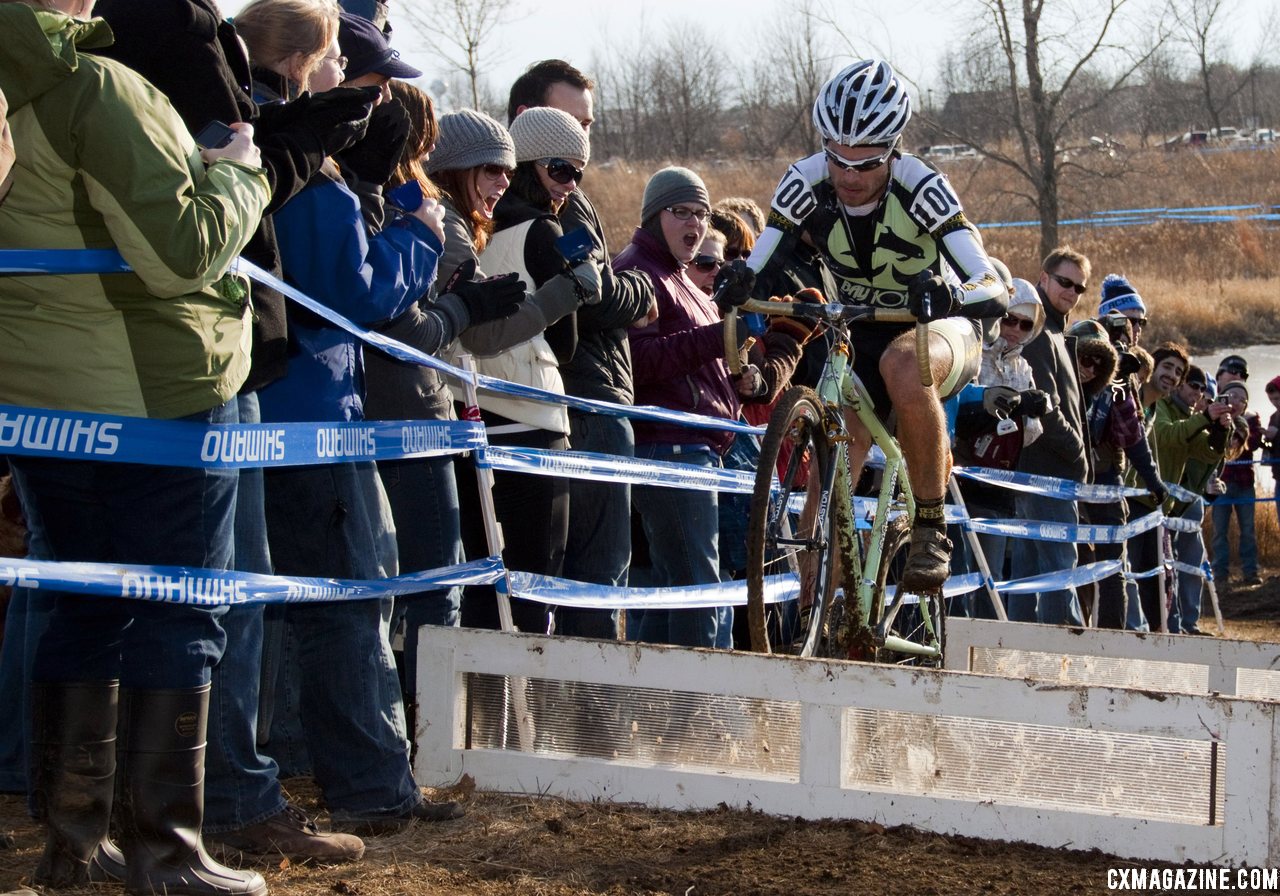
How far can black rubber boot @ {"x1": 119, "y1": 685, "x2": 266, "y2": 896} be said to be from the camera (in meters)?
3.52

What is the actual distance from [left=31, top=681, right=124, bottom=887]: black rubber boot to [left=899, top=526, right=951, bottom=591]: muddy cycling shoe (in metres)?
2.94

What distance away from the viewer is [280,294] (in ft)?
13.0

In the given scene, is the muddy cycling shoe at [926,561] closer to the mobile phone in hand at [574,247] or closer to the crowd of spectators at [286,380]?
the crowd of spectators at [286,380]

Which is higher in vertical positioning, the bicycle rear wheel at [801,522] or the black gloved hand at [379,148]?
the black gloved hand at [379,148]

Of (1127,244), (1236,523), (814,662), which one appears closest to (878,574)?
(814,662)

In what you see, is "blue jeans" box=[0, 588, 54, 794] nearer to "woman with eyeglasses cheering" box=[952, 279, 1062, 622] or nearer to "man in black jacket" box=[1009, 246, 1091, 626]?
"woman with eyeglasses cheering" box=[952, 279, 1062, 622]

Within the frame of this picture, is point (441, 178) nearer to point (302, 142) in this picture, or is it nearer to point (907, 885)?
point (302, 142)

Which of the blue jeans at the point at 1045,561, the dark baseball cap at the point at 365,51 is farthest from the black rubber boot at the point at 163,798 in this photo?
the blue jeans at the point at 1045,561

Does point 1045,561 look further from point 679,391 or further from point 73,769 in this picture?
point 73,769

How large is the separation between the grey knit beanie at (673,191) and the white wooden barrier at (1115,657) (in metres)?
2.21

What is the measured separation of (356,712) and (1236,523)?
14.2m

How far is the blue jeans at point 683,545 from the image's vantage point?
242 inches

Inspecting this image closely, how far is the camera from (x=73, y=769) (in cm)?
354

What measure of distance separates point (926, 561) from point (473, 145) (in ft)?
7.27
